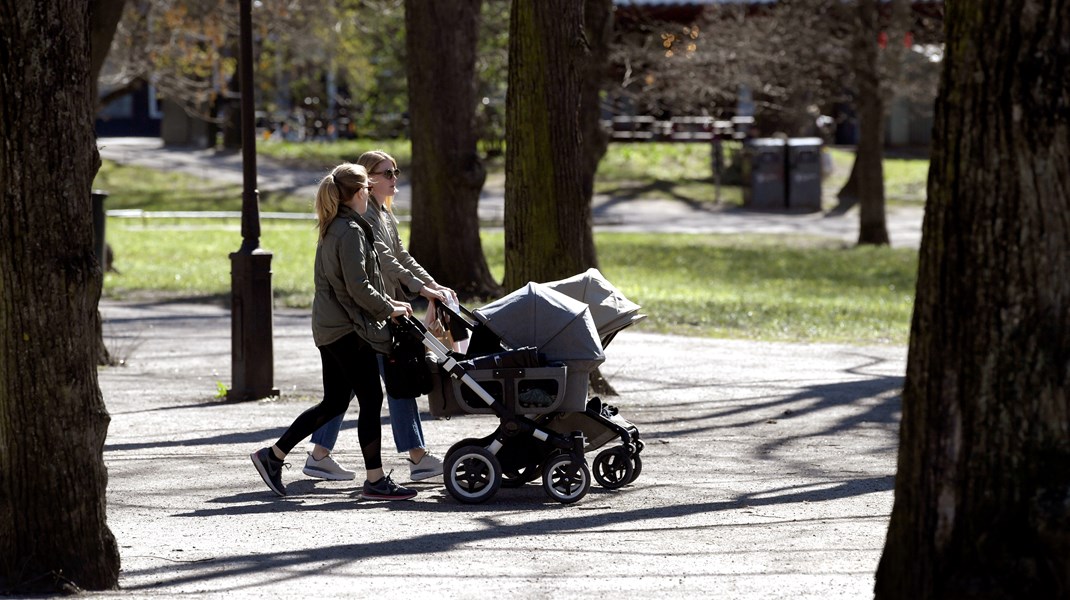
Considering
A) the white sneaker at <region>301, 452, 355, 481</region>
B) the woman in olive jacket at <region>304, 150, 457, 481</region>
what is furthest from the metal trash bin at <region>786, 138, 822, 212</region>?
the white sneaker at <region>301, 452, 355, 481</region>

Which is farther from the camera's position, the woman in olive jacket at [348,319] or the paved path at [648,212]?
the paved path at [648,212]

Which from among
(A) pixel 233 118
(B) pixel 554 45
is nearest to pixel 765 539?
(B) pixel 554 45

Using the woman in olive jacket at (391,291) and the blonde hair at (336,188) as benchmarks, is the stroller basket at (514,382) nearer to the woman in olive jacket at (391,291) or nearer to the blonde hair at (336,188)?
the woman in olive jacket at (391,291)

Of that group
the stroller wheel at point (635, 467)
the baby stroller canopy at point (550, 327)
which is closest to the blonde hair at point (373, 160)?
the baby stroller canopy at point (550, 327)

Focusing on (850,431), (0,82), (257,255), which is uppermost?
(0,82)

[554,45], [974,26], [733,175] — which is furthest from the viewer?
[733,175]

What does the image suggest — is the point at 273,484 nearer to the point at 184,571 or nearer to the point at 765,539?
the point at 184,571

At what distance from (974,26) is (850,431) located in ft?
19.2

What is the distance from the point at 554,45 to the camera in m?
10.7

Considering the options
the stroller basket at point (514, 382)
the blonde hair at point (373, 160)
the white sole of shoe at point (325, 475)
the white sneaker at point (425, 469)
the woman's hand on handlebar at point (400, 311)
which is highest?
the blonde hair at point (373, 160)

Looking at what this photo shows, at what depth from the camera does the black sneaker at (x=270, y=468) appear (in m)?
7.58

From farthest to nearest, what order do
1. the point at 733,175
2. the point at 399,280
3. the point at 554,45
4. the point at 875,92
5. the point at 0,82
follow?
the point at 733,175 → the point at 875,92 → the point at 554,45 → the point at 399,280 → the point at 0,82

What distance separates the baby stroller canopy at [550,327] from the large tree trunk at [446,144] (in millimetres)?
10179

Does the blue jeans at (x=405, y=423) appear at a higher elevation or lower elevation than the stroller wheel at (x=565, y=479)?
higher
